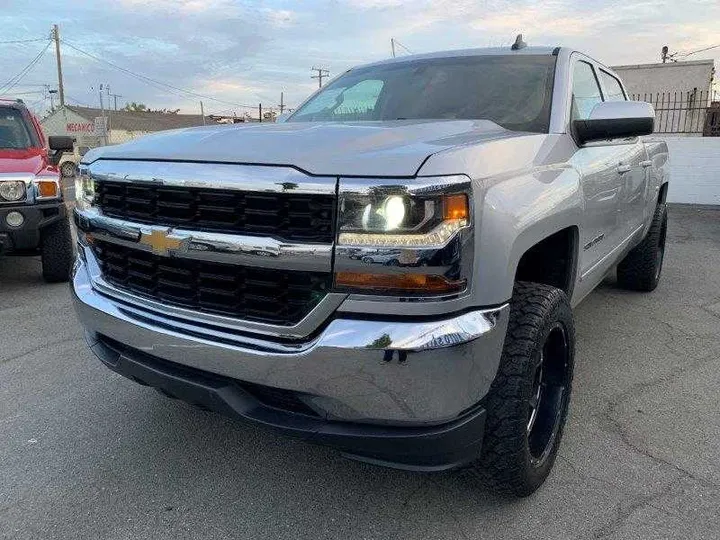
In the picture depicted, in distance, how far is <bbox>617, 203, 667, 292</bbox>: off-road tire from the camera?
207 inches

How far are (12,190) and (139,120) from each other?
68312 mm

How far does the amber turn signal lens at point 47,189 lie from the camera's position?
18.6 ft

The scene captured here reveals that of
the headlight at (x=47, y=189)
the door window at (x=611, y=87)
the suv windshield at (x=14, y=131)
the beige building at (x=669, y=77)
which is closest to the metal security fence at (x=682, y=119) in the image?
the beige building at (x=669, y=77)

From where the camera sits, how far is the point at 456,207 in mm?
1843

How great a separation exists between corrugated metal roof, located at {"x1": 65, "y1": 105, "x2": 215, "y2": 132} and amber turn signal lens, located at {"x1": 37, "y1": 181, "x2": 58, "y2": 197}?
56.3 metres

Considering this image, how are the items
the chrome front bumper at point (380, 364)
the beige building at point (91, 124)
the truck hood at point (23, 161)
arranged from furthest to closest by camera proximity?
1. the beige building at point (91, 124)
2. the truck hood at point (23, 161)
3. the chrome front bumper at point (380, 364)

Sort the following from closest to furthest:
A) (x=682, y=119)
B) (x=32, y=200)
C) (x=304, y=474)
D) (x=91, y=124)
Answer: (x=304, y=474)
(x=32, y=200)
(x=682, y=119)
(x=91, y=124)

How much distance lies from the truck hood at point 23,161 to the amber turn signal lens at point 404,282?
4.89 meters

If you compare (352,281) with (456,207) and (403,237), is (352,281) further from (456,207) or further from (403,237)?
(456,207)

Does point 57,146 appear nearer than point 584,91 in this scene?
No

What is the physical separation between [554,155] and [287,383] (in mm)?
1547

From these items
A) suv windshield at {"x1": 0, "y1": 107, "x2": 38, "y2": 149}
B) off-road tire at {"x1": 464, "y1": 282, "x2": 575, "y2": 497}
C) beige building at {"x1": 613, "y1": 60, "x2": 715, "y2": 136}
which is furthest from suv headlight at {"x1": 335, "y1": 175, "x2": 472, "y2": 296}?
beige building at {"x1": 613, "y1": 60, "x2": 715, "y2": 136}

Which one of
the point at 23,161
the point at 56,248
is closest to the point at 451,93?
the point at 56,248

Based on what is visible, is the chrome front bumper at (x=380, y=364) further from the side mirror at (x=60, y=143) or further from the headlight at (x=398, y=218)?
the side mirror at (x=60, y=143)
